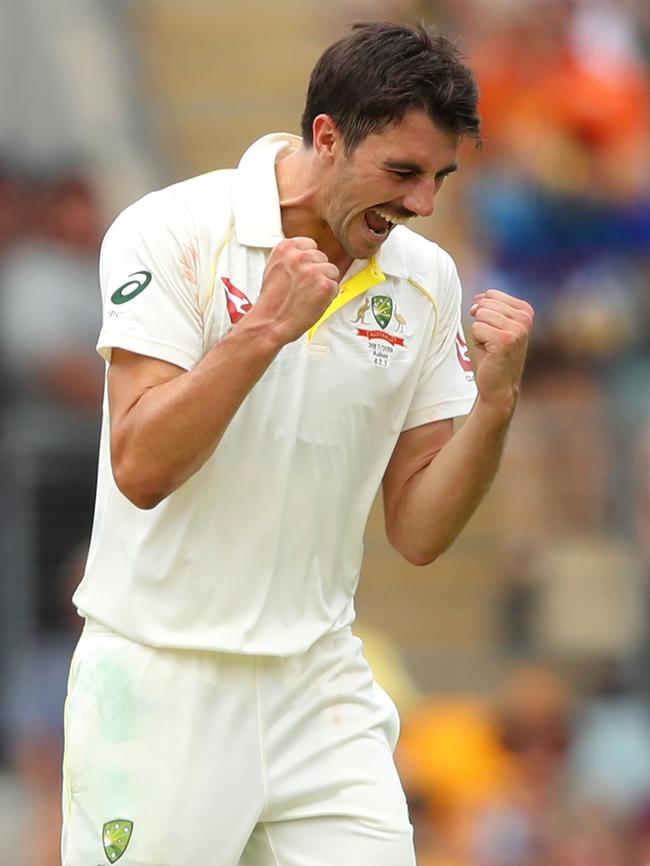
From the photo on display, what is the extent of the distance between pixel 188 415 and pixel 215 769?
736 mm

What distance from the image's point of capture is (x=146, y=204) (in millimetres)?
4016

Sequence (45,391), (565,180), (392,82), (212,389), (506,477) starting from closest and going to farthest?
(212,389), (392,82), (45,391), (506,477), (565,180)

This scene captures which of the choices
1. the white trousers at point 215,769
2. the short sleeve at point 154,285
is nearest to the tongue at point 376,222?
the short sleeve at point 154,285

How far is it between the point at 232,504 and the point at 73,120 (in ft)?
24.4

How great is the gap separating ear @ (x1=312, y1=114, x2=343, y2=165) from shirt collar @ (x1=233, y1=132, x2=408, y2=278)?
140 mm

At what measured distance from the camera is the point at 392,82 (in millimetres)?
3889

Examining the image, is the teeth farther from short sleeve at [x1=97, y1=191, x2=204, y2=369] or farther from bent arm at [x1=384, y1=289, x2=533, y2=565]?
short sleeve at [x1=97, y1=191, x2=204, y2=369]

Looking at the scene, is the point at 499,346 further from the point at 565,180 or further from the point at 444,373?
the point at 565,180

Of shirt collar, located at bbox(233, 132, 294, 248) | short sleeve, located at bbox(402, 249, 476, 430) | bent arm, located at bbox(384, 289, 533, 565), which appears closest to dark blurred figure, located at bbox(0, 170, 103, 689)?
bent arm, located at bbox(384, 289, 533, 565)

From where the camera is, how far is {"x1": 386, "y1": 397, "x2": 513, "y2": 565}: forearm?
4.11m

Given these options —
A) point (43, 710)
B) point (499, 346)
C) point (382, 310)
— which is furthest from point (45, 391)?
point (499, 346)

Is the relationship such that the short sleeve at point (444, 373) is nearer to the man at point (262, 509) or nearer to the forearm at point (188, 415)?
the man at point (262, 509)

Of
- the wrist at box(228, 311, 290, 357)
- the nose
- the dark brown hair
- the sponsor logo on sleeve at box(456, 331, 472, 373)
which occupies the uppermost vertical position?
the dark brown hair

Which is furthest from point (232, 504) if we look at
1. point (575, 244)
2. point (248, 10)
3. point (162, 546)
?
point (248, 10)
